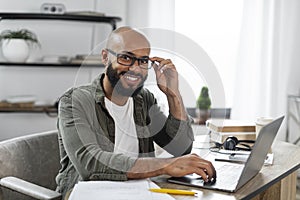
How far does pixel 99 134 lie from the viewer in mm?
1813

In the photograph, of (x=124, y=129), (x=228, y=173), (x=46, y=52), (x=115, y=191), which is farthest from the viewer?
(x=46, y=52)

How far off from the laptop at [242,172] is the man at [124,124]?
35 millimetres

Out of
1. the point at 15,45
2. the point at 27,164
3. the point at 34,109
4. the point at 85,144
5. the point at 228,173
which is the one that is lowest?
the point at 34,109

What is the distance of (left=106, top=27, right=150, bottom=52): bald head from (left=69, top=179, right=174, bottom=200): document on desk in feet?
1.38

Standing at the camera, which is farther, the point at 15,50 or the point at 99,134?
the point at 15,50

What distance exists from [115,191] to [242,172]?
0.37 meters

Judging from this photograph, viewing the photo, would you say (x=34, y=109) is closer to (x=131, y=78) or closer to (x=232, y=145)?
(x=232, y=145)

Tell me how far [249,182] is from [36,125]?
2.53 metres

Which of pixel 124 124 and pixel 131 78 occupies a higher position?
pixel 131 78

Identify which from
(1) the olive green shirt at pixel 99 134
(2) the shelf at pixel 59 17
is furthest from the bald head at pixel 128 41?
(2) the shelf at pixel 59 17

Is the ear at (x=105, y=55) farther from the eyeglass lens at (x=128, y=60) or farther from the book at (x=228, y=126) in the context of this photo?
the book at (x=228, y=126)

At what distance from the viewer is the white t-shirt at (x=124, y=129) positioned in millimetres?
1877

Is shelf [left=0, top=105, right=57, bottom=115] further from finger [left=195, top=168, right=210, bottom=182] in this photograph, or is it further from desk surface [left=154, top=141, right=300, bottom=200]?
finger [left=195, top=168, right=210, bottom=182]

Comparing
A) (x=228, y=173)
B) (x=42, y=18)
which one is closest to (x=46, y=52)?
(x=42, y=18)
